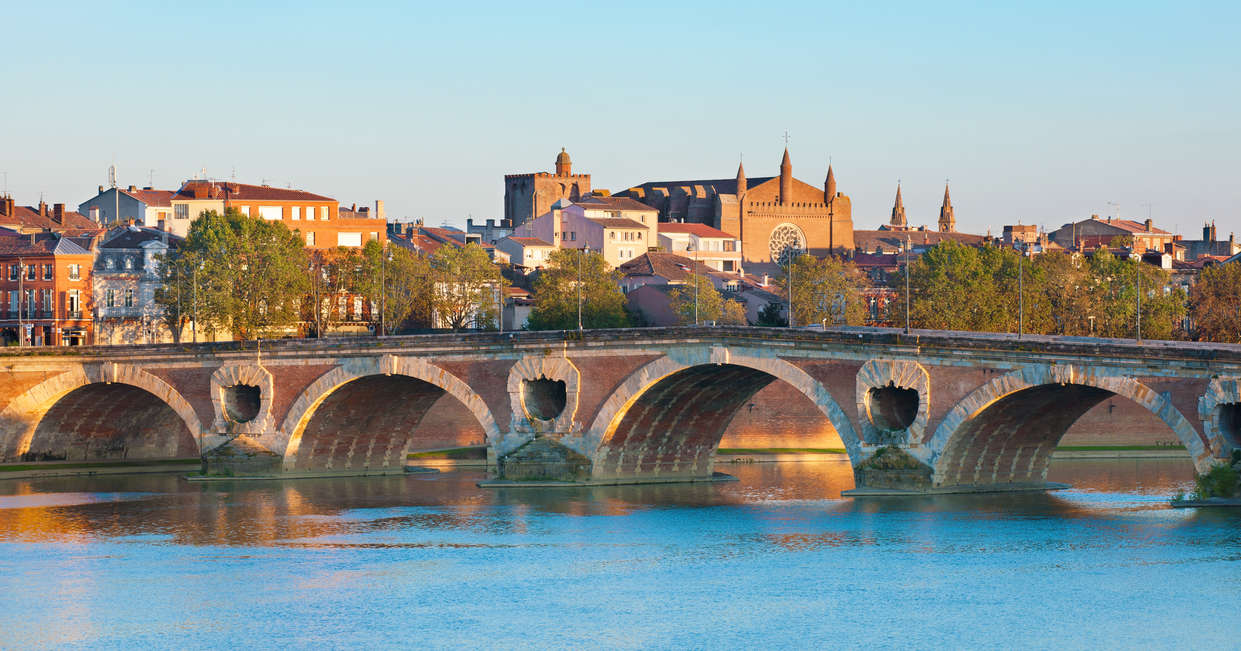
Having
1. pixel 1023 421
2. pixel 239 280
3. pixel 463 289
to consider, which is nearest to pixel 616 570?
pixel 1023 421

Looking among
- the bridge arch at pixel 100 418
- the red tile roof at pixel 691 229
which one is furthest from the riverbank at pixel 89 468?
the red tile roof at pixel 691 229

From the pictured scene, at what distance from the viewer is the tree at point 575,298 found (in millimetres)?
117625

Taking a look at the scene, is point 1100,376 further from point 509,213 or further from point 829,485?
point 509,213

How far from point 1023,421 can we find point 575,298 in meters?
55.7

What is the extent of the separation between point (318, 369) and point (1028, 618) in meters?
38.5

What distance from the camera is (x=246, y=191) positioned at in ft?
450

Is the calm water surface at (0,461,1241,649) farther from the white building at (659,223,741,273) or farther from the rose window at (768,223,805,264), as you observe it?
the rose window at (768,223,805,264)

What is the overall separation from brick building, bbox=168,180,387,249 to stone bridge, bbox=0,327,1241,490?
4270 centimetres

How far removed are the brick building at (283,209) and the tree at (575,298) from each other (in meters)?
18.5

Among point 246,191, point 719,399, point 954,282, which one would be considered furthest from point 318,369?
point 246,191

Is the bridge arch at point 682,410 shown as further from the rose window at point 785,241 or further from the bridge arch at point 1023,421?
the rose window at point 785,241

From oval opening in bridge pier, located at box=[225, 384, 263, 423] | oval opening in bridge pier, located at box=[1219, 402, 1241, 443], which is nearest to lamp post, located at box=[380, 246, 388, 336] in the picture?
oval opening in bridge pier, located at box=[225, 384, 263, 423]

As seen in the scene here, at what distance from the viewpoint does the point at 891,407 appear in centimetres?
6806

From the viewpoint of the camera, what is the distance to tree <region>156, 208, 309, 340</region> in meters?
110
